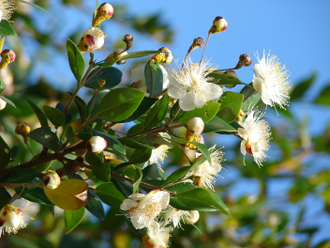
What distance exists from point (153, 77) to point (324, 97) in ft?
6.59

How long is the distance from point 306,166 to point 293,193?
252mm

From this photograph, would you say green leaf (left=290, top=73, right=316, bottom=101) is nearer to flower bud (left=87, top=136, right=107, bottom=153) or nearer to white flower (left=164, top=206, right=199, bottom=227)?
white flower (left=164, top=206, right=199, bottom=227)

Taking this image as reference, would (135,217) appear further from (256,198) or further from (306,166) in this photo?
(306,166)

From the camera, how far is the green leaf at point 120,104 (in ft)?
2.28

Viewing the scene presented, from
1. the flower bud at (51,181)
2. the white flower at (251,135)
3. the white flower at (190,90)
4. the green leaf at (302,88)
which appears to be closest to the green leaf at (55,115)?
the flower bud at (51,181)

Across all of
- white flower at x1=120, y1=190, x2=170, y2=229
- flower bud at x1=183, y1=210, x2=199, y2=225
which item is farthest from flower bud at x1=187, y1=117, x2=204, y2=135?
flower bud at x1=183, y1=210, x2=199, y2=225

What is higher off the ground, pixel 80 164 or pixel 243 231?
pixel 80 164

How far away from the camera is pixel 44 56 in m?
2.36

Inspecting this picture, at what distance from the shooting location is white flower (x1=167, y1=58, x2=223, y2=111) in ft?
2.34

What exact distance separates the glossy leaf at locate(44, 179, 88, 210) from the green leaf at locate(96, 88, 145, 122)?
13 centimetres

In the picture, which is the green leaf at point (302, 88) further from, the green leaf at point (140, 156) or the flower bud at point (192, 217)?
the green leaf at point (140, 156)

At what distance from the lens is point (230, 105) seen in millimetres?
743

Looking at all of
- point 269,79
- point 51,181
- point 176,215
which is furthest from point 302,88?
point 51,181

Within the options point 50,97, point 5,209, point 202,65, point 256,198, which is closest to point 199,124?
point 202,65
